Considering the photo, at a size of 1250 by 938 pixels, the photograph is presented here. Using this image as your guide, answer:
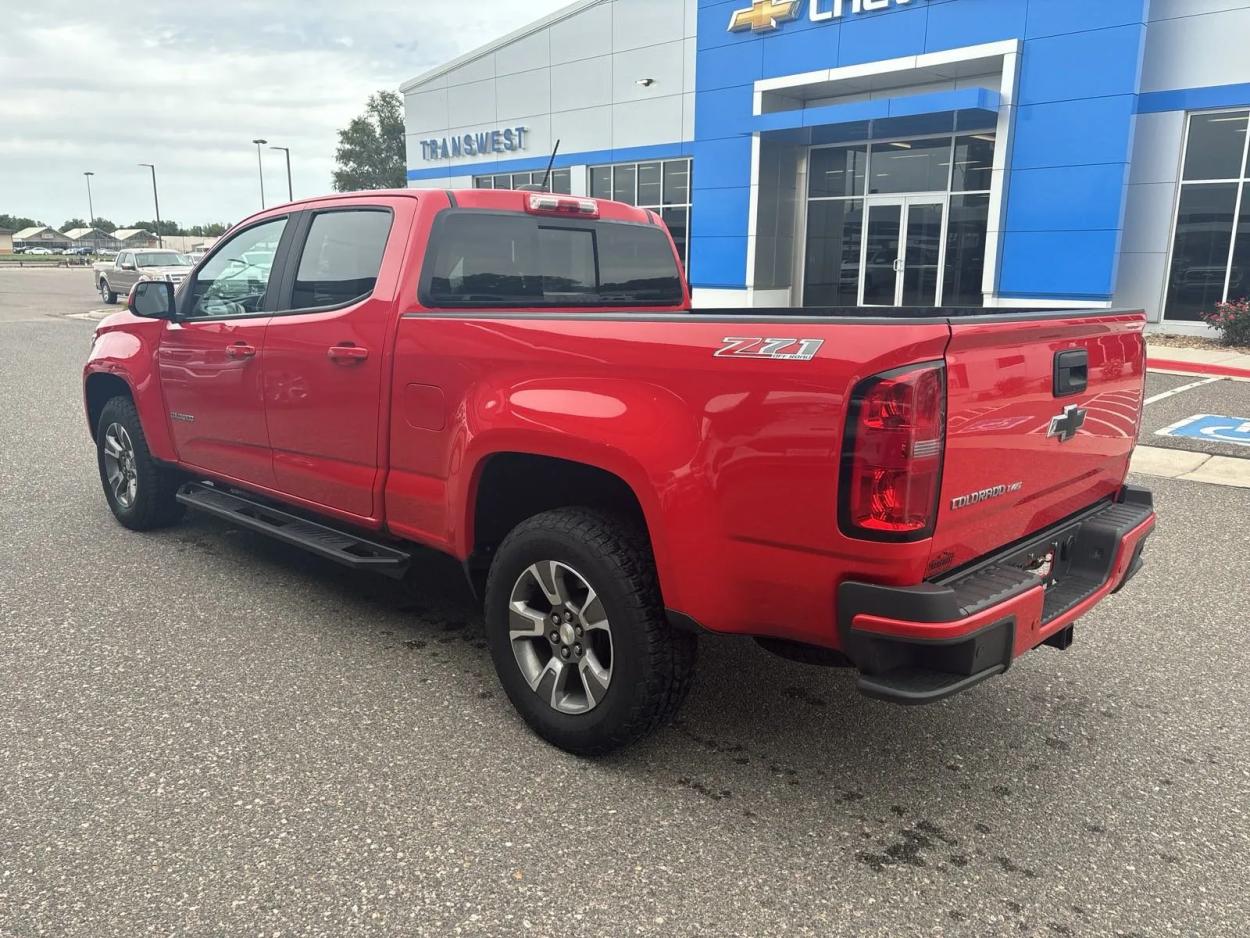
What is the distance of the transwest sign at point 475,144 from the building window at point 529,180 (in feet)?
2.39

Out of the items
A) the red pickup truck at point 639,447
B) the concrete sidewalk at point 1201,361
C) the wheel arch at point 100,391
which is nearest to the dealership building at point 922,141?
the concrete sidewalk at point 1201,361

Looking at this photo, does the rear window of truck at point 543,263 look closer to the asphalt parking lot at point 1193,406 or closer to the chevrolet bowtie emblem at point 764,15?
the asphalt parking lot at point 1193,406

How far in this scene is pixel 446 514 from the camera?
3.61m

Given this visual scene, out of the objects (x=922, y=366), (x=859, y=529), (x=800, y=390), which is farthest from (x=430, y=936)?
(x=922, y=366)

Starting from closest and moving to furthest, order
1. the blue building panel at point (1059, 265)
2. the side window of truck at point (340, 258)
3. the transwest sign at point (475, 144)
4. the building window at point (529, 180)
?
the side window of truck at point (340, 258), the blue building panel at point (1059, 265), the building window at point (529, 180), the transwest sign at point (475, 144)

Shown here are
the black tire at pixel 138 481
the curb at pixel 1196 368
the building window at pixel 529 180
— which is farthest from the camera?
the building window at pixel 529 180

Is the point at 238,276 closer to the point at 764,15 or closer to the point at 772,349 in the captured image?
the point at 772,349

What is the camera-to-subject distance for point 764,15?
66.2ft

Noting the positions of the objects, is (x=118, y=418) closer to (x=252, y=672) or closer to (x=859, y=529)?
(x=252, y=672)

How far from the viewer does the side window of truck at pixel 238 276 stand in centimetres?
461

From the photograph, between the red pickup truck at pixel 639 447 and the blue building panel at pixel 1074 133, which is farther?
the blue building panel at pixel 1074 133

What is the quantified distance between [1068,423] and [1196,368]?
13093mm

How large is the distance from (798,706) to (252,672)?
2195 millimetres

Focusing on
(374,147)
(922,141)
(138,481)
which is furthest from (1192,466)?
(374,147)
